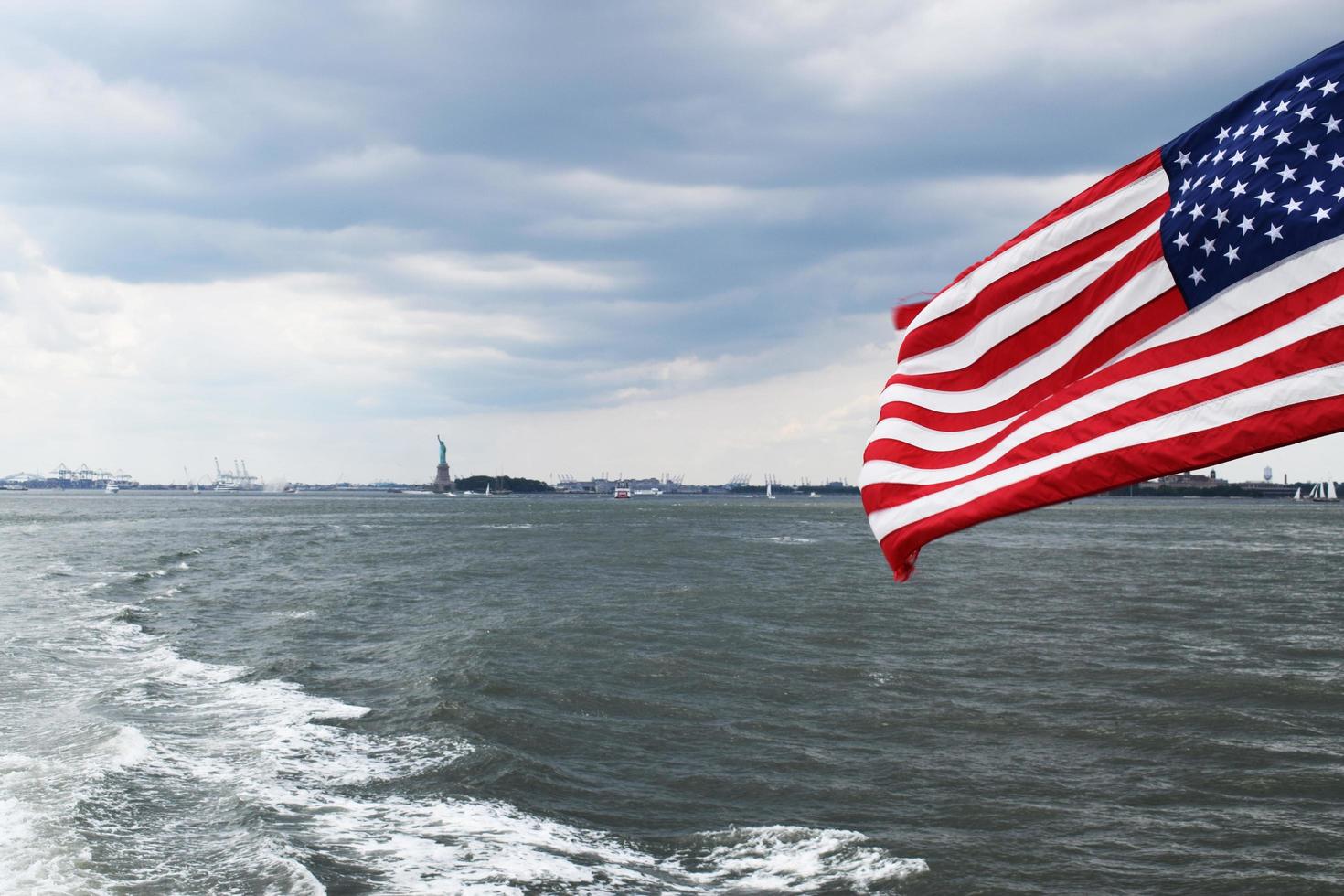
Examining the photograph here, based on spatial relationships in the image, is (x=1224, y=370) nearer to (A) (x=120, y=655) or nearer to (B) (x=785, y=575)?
(A) (x=120, y=655)

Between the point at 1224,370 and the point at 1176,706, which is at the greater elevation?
the point at 1224,370

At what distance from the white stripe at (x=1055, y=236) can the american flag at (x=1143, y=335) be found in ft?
0.03

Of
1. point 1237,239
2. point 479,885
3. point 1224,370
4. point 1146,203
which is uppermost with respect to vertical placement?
point 1146,203

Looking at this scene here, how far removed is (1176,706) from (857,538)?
200 feet

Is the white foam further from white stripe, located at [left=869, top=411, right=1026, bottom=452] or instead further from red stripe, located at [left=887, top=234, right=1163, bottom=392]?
red stripe, located at [left=887, top=234, right=1163, bottom=392]

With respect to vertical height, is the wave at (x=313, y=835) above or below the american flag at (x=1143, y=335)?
below

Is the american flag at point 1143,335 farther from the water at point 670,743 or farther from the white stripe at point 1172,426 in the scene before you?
the water at point 670,743

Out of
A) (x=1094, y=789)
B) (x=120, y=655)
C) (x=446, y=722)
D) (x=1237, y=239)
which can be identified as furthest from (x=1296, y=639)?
(x=120, y=655)

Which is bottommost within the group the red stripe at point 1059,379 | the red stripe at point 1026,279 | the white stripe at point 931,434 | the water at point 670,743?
the water at point 670,743

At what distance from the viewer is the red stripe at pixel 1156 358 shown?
4.64m

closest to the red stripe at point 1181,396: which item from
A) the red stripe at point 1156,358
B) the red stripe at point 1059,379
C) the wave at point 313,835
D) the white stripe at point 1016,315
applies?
the red stripe at point 1156,358

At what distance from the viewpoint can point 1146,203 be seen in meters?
5.58

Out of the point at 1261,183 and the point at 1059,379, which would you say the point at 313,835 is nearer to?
the point at 1059,379

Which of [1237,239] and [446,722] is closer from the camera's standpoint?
[1237,239]
